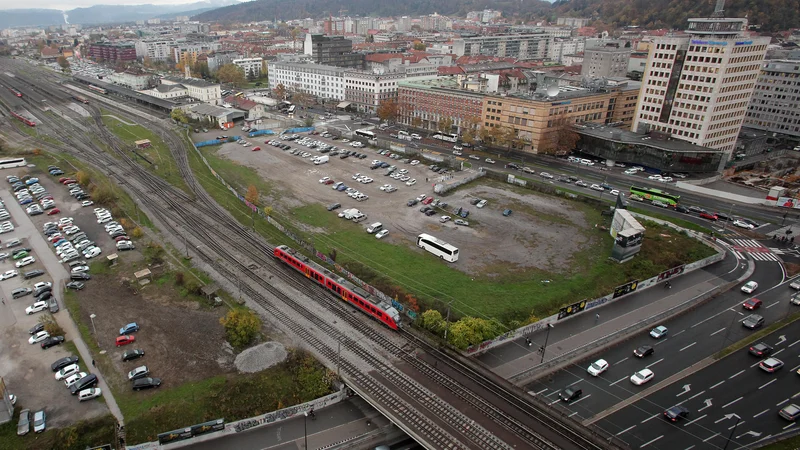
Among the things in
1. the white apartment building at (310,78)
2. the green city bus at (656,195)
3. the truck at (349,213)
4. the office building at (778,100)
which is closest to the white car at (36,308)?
the truck at (349,213)

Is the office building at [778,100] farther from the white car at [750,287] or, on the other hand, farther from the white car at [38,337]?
the white car at [38,337]

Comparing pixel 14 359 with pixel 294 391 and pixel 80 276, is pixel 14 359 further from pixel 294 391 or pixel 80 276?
pixel 294 391

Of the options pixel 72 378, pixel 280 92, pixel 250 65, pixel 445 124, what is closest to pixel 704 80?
pixel 445 124

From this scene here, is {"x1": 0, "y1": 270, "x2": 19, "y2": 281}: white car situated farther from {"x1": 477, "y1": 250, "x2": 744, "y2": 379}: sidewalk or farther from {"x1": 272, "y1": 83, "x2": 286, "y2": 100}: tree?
{"x1": 272, "y1": 83, "x2": 286, "y2": 100}: tree

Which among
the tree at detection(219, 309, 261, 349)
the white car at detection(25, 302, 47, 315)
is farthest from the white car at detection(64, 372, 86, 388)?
the white car at detection(25, 302, 47, 315)

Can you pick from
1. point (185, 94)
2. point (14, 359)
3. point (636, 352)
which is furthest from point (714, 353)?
point (185, 94)
